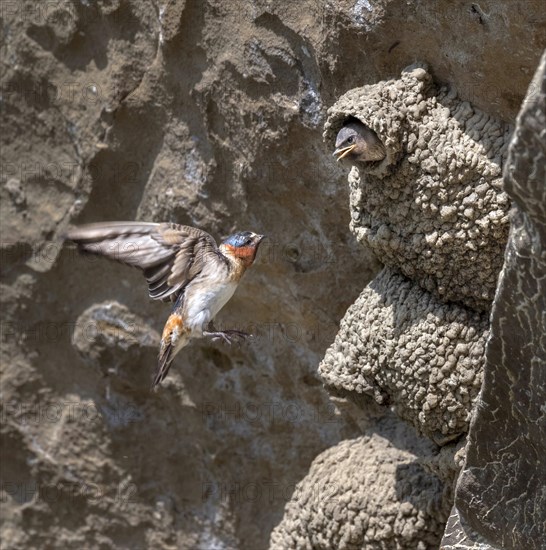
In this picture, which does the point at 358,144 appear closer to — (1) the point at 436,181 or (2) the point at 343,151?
(2) the point at 343,151

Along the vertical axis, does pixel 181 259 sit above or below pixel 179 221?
below

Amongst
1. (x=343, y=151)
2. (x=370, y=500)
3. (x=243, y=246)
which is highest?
(x=343, y=151)

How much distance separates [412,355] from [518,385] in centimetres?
67

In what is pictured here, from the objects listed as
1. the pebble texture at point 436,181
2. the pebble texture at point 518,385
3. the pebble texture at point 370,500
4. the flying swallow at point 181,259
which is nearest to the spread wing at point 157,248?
the flying swallow at point 181,259

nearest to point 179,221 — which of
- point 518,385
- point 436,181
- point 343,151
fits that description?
point 343,151

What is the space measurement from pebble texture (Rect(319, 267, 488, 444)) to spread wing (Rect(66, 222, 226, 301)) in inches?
21.9

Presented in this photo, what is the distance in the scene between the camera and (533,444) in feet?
11.7

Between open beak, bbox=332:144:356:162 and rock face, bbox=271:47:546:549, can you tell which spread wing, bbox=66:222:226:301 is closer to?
rock face, bbox=271:47:546:549

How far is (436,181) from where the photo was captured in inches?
153

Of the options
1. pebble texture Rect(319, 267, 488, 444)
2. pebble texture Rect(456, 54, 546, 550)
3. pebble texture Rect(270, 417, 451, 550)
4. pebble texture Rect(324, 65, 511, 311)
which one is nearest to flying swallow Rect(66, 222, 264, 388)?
pebble texture Rect(319, 267, 488, 444)

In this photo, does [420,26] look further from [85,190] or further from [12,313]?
[12,313]

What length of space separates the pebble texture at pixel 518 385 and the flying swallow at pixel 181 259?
→ 109 centimetres

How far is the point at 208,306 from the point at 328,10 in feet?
3.77

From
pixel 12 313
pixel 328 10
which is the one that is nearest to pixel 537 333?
pixel 328 10
